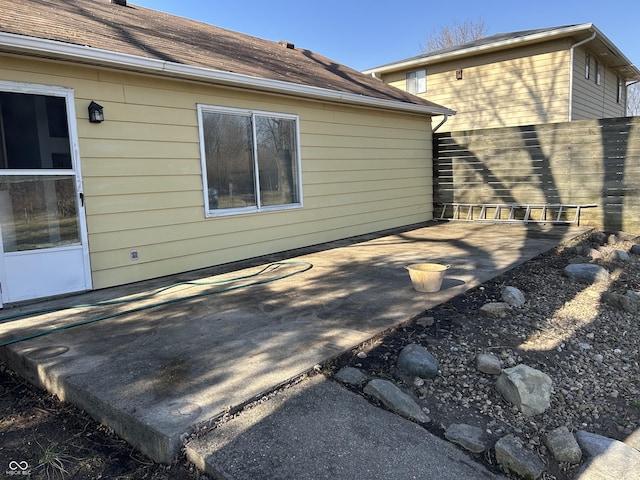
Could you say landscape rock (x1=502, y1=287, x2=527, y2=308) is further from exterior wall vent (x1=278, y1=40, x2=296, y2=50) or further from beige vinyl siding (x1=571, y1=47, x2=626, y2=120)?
beige vinyl siding (x1=571, y1=47, x2=626, y2=120)

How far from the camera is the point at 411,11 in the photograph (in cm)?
1955

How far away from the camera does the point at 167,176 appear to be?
504 cm

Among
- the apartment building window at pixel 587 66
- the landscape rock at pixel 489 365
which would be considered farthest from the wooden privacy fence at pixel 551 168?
the landscape rock at pixel 489 365

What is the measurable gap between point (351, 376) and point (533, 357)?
4.13 feet

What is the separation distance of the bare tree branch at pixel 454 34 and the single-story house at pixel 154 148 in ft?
66.6

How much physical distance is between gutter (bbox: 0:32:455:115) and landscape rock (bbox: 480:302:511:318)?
3703mm

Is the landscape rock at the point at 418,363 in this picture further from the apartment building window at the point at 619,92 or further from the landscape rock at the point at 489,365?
the apartment building window at the point at 619,92

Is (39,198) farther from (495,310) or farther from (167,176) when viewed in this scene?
(495,310)

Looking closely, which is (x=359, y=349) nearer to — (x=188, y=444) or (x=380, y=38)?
(x=188, y=444)

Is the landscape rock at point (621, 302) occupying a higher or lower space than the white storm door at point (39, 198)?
lower

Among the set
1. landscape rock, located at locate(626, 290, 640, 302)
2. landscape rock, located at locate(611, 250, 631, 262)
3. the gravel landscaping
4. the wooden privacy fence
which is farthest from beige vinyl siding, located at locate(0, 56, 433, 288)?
landscape rock, located at locate(626, 290, 640, 302)

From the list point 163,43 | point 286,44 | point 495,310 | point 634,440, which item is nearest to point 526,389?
point 634,440

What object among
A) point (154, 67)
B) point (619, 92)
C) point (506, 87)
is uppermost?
point (619, 92)

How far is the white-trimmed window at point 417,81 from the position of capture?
1361cm
